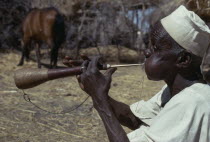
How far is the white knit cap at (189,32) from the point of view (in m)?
1.84

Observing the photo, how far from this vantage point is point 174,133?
1.66m

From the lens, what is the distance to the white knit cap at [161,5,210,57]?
6.03 ft

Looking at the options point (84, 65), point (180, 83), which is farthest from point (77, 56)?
point (180, 83)

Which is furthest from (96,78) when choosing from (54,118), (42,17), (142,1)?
(142,1)

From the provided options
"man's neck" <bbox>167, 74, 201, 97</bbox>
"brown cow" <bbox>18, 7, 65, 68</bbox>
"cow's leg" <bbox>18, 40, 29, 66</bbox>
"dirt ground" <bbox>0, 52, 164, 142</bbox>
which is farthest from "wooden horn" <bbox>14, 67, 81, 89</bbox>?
"cow's leg" <bbox>18, 40, 29, 66</bbox>

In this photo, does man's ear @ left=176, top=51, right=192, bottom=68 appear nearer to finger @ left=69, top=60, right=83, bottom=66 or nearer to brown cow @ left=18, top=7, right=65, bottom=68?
finger @ left=69, top=60, right=83, bottom=66

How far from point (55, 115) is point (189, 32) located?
3.31 meters

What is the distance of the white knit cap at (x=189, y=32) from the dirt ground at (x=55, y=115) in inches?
35.2

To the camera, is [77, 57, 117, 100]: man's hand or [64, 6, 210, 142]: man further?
[77, 57, 117, 100]: man's hand

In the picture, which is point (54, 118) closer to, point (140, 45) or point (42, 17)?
point (42, 17)

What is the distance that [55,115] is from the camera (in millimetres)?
4891

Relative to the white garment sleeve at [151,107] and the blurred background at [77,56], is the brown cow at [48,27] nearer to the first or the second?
the blurred background at [77,56]

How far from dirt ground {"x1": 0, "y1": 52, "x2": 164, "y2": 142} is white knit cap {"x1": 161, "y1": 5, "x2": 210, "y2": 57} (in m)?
0.89

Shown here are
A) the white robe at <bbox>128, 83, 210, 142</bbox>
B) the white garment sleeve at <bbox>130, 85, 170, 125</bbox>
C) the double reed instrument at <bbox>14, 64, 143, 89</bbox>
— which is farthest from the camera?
the white garment sleeve at <bbox>130, 85, 170, 125</bbox>
